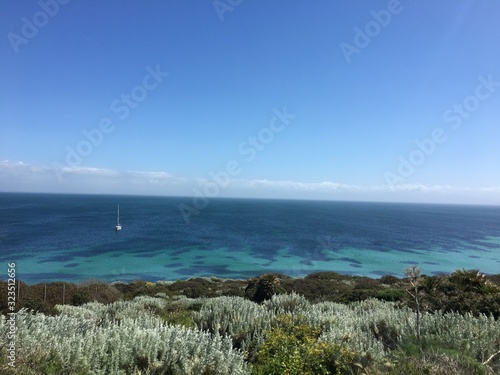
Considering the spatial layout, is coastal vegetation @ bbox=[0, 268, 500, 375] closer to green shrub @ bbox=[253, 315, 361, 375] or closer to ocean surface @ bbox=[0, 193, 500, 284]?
green shrub @ bbox=[253, 315, 361, 375]

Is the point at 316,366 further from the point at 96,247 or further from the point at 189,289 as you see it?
the point at 96,247

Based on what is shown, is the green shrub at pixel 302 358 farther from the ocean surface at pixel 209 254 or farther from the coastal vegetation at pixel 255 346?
the ocean surface at pixel 209 254

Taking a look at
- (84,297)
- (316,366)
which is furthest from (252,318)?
(84,297)

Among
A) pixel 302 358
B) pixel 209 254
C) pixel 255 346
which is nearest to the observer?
pixel 302 358

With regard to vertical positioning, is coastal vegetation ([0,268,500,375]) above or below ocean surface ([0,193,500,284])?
above

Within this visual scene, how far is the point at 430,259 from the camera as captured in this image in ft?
162

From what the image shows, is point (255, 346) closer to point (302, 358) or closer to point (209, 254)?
point (302, 358)

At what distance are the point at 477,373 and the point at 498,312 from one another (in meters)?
5.73

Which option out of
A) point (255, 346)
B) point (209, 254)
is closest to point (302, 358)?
point (255, 346)

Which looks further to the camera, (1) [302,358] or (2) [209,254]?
(2) [209,254]

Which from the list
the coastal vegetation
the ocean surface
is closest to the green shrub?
the coastal vegetation

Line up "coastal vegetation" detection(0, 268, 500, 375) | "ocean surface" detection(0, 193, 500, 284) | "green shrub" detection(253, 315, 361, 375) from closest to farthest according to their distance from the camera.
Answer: "coastal vegetation" detection(0, 268, 500, 375) → "green shrub" detection(253, 315, 361, 375) → "ocean surface" detection(0, 193, 500, 284)

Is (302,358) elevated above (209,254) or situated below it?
above

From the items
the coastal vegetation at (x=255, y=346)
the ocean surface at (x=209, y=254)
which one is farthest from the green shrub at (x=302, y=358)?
the ocean surface at (x=209, y=254)
